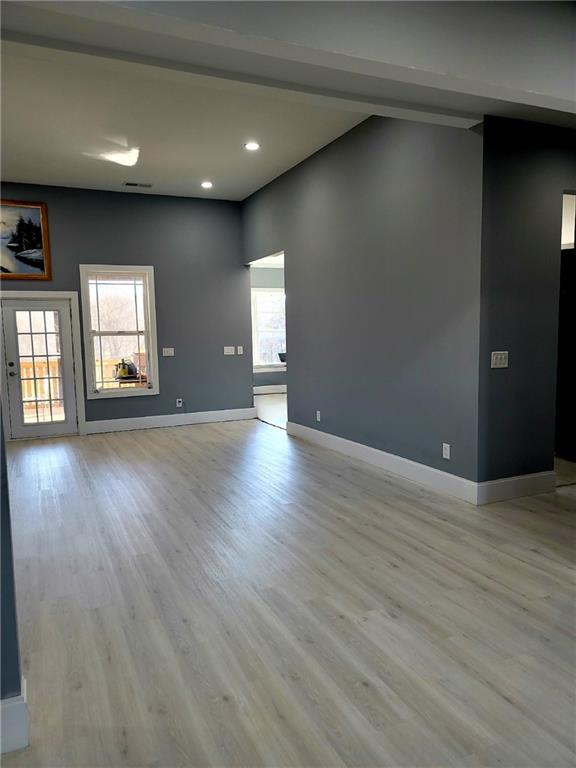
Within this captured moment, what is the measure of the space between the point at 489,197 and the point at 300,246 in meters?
2.75

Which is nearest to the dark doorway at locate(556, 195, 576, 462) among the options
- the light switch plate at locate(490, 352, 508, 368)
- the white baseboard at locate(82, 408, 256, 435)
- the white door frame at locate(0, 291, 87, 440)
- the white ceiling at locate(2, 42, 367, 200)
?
the light switch plate at locate(490, 352, 508, 368)

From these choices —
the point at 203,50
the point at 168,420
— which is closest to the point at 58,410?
the point at 168,420

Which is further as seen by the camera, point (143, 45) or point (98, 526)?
point (98, 526)

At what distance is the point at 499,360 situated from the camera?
12.8 ft

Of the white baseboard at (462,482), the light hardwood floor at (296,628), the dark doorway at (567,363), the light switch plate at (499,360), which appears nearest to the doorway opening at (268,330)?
the white baseboard at (462,482)

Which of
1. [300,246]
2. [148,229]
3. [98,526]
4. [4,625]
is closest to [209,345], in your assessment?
[148,229]

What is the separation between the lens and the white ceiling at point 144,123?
3.59m

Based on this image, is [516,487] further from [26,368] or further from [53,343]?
[26,368]

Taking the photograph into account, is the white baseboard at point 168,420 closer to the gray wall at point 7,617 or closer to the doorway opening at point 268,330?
the doorway opening at point 268,330

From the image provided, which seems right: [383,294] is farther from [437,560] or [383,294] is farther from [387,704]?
[387,704]

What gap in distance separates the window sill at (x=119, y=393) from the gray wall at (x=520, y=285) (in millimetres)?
4985

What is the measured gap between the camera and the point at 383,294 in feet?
15.7

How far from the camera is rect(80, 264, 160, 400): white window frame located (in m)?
7.03

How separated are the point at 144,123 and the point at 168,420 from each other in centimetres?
412
